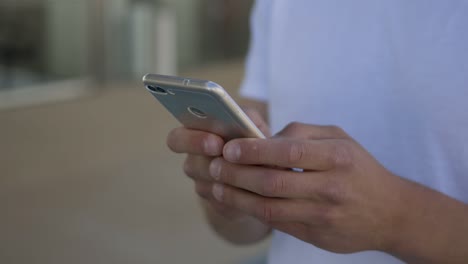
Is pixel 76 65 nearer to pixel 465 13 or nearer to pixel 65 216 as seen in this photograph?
pixel 65 216

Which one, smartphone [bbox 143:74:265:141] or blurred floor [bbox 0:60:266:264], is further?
blurred floor [bbox 0:60:266:264]

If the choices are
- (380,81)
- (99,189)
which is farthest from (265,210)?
(99,189)

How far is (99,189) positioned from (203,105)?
3.91 meters

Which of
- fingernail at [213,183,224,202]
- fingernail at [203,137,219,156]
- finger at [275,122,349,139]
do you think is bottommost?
fingernail at [213,183,224,202]

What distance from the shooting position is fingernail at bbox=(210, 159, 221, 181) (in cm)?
99

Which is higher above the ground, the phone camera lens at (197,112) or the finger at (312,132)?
the phone camera lens at (197,112)

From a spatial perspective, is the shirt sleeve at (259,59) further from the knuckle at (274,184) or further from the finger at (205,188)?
the knuckle at (274,184)

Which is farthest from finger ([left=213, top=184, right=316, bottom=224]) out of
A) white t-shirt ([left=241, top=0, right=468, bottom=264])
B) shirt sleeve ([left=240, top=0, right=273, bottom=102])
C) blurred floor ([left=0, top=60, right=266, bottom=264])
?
blurred floor ([left=0, top=60, right=266, bottom=264])

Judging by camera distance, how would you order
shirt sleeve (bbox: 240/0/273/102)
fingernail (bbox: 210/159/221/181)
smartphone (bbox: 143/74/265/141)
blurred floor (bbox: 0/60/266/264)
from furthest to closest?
blurred floor (bbox: 0/60/266/264) < shirt sleeve (bbox: 240/0/273/102) < fingernail (bbox: 210/159/221/181) < smartphone (bbox: 143/74/265/141)

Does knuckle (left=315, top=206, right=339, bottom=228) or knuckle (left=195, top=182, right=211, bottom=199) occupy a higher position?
knuckle (left=315, top=206, right=339, bottom=228)

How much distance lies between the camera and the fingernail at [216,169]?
3.23 feet

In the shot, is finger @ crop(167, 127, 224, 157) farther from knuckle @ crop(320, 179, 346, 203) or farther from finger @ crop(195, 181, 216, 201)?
knuckle @ crop(320, 179, 346, 203)

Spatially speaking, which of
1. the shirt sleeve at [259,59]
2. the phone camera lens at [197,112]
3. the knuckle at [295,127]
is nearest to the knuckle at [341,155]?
the knuckle at [295,127]

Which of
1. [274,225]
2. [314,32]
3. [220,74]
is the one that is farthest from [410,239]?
[220,74]
